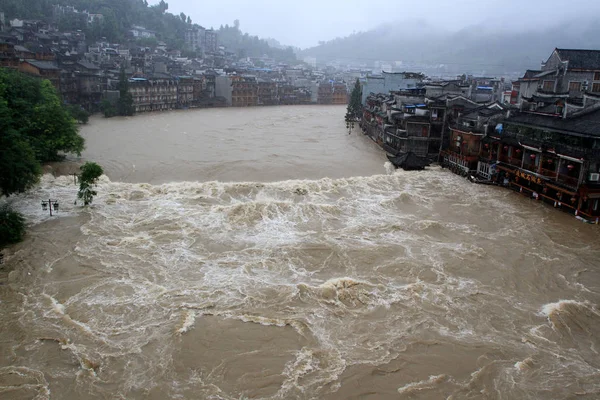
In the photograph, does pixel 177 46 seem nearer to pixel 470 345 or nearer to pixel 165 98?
pixel 165 98

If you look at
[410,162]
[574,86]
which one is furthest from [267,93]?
[410,162]

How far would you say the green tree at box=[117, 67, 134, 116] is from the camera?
4256 cm

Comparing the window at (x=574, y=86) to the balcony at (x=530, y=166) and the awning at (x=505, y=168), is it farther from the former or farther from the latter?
the balcony at (x=530, y=166)

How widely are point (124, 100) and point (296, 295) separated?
37.2m

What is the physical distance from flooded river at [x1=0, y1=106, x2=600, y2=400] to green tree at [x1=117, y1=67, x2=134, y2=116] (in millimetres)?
25365

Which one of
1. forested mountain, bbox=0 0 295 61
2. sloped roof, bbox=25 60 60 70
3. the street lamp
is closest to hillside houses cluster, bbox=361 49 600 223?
the street lamp

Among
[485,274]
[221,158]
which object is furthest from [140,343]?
[221,158]

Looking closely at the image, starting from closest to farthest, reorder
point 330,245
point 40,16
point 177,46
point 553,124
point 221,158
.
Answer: point 330,245 → point 553,124 → point 221,158 → point 40,16 → point 177,46

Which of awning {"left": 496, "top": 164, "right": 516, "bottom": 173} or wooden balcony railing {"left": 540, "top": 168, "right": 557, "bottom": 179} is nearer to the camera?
wooden balcony railing {"left": 540, "top": 168, "right": 557, "bottom": 179}

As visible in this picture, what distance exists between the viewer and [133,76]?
5078cm

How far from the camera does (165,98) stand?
51.1 metres

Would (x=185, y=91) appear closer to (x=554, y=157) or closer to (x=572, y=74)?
(x=572, y=74)

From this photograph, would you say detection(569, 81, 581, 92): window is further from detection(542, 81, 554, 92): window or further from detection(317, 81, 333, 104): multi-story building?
detection(317, 81, 333, 104): multi-story building

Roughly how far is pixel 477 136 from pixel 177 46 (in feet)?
253
